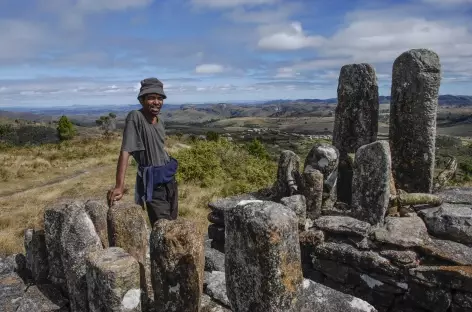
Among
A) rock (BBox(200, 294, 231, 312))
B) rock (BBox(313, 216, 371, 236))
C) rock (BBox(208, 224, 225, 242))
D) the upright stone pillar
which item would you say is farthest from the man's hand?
the upright stone pillar

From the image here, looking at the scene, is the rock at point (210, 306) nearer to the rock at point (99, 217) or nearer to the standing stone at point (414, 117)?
the rock at point (99, 217)

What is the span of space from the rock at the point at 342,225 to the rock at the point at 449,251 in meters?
0.93

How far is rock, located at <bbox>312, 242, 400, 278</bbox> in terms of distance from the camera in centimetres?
621

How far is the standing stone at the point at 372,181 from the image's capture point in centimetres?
705

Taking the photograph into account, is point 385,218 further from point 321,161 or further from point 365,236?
point 321,161

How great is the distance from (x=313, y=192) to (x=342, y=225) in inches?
43.5

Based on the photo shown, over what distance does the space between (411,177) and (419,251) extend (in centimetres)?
296

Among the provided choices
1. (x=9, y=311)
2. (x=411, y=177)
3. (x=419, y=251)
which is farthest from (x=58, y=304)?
(x=411, y=177)

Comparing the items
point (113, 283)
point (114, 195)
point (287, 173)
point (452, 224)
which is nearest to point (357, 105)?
point (287, 173)

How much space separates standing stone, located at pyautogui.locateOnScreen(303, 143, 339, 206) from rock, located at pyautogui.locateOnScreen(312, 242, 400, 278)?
162cm

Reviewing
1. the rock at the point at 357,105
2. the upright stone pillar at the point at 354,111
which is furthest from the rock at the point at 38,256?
the rock at the point at 357,105

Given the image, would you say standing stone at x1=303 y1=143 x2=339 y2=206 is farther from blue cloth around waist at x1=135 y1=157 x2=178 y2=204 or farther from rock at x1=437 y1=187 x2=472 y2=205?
blue cloth around waist at x1=135 y1=157 x2=178 y2=204

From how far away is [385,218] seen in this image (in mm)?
7371

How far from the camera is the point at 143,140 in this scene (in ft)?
19.7
